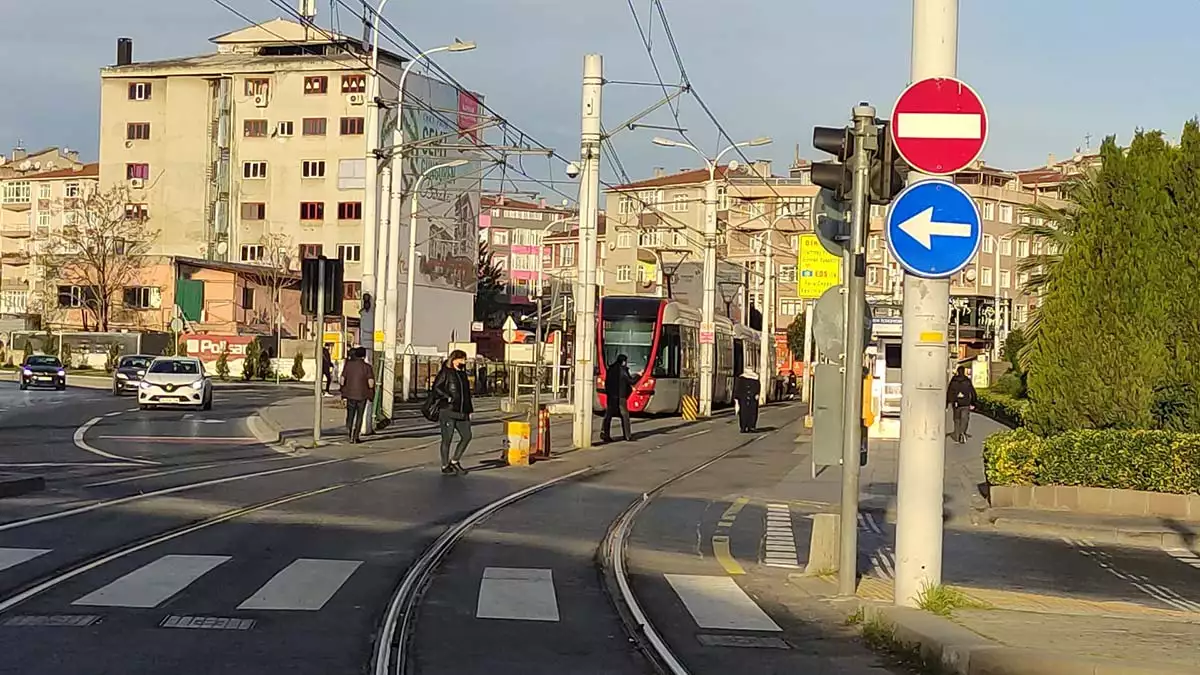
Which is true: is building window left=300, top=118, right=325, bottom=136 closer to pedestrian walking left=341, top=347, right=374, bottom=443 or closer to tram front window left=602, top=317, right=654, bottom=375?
tram front window left=602, top=317, right=654, bottom=375

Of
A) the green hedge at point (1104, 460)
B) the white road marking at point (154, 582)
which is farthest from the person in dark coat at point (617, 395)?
the white road marking at point (154, 582)

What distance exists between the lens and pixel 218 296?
82438 mm

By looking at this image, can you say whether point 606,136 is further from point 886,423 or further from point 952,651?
point 952,651

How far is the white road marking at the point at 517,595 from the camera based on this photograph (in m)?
10.0

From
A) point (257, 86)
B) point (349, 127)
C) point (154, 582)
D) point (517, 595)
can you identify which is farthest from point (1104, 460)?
point (257, 86)

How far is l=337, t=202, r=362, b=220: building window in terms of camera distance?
3558 inches

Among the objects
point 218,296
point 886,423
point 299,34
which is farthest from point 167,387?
point 299,34

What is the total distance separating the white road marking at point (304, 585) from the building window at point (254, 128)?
83.0 meters

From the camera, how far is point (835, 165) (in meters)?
11.3

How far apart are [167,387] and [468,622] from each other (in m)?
32.5

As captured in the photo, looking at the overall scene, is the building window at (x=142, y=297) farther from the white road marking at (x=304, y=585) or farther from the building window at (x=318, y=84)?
the white road marking at (x=304, y=585)

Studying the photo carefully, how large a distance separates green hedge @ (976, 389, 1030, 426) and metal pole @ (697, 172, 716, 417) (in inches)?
359

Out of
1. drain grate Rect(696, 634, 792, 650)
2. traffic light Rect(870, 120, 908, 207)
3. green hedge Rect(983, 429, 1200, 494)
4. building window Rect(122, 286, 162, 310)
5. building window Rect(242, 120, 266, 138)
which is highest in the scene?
building window Rect(242, 120, 266, 138)

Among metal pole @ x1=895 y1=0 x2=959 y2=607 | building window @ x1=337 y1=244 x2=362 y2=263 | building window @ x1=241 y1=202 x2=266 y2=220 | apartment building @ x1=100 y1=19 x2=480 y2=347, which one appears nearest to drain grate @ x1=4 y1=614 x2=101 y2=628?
metal pole @ x1=895 y1=0 x2=959 y2=607
